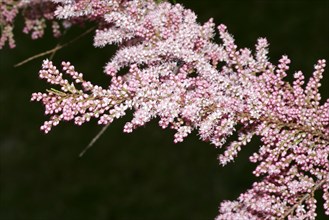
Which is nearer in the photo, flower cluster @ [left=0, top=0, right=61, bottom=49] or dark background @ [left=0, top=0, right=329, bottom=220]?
flower cluster @ [left=0, top=0, right=61, bottom=49]

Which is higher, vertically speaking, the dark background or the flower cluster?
the dark background

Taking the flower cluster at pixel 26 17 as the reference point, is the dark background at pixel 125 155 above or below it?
above

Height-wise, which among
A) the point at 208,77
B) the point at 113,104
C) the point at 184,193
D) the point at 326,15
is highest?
the point at 326,15

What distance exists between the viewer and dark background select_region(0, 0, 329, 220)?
178 inches

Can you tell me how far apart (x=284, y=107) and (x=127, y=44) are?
1.60ft

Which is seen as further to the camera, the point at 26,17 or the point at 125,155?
the point at 125,155

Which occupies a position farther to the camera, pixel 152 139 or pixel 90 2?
pixel 152 139

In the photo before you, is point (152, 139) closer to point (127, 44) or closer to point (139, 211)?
point (139, 211)

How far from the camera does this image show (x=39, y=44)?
18.0ft

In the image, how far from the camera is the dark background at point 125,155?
178 inches

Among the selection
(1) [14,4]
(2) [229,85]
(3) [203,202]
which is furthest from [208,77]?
(3) [203,202]

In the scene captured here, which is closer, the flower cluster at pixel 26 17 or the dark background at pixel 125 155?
the flower cluster at pixel 26 17

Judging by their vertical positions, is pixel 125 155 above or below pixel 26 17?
above

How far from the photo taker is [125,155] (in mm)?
4953
